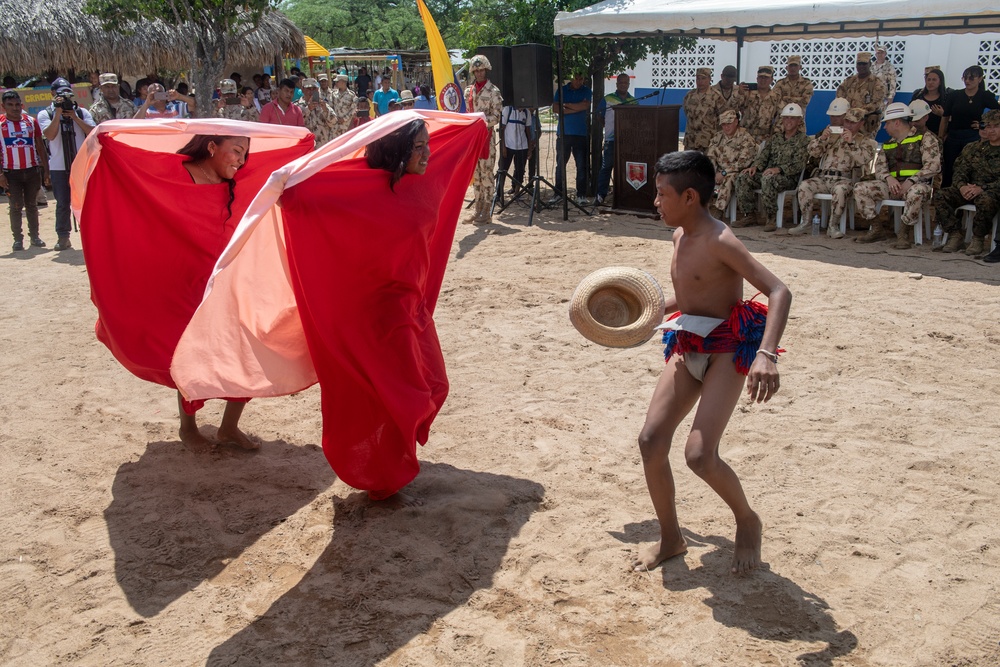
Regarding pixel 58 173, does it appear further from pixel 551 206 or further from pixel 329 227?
pixel 329 227

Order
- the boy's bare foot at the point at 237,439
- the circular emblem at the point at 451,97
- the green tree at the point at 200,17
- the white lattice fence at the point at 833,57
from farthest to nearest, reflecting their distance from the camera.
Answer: the white lattice fence at the point at 833,57 → the green tree at the point at 200,17 → the circular emblem at the point at 451,97 → the boy's bare foot at the point at 237,439

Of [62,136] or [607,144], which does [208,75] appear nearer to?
[62,136]

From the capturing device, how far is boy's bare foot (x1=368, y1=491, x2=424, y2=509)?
412cm

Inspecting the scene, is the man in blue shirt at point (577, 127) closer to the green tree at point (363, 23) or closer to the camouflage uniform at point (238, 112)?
the camouflage uniform at point (238, 112)

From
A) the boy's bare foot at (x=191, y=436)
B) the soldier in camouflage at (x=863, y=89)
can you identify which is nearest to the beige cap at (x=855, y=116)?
the soldier in camouflage at (x=863, y=89)

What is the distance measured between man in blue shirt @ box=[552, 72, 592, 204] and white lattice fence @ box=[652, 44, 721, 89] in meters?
8.57

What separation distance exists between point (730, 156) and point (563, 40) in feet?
10.1

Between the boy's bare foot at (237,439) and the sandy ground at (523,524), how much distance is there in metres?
0.06

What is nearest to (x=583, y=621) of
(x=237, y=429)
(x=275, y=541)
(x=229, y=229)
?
(x=275, y=541)

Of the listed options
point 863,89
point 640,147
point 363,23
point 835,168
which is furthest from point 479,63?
point 363,23

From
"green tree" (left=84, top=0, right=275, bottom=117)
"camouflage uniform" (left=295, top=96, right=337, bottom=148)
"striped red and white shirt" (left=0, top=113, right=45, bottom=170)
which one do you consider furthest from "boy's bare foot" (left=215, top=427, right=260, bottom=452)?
"green tree" (left=84, top=0, right=275, bottom=117)

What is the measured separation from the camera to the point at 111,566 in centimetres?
374

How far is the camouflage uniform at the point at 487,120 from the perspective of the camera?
11016 mm

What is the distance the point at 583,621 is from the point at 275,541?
58.9 inches
